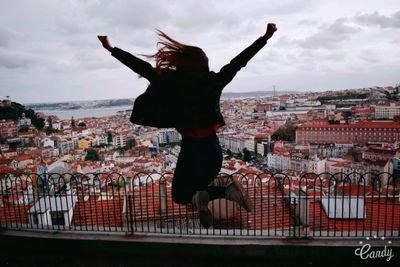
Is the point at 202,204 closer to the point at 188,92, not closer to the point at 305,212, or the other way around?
the point at 188,92

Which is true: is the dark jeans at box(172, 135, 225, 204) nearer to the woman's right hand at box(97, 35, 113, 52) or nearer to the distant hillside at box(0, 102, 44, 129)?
the woman's right hand at box(97, 35, 113, 52)

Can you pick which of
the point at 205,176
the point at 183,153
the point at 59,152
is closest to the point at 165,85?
the point at 183,153

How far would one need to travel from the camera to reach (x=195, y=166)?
1.89 meters

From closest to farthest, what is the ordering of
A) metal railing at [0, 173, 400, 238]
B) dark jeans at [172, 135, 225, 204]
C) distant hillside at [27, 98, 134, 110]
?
dark jeans at [172, 135, 225, 204] < metal railing at [0, 173, 400, 238] < distant hillside at [27, 98, 134, 110]

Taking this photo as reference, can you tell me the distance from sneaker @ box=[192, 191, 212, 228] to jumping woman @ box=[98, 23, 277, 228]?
0.73ft

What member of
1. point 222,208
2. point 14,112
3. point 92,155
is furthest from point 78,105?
point 222,208

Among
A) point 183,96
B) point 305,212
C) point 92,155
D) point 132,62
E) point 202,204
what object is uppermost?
point 132,62

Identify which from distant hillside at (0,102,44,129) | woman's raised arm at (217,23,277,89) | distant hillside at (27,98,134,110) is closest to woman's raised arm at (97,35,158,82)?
woman's raised arm at (217,23,277,89)

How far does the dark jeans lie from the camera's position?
187cm

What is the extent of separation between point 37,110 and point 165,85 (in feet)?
73.1

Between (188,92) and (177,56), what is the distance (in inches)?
8.2

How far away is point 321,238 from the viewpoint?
2.99 meters

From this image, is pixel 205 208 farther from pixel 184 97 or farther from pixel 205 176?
pixel 184 97

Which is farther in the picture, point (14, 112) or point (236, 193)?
point (14, 112)
